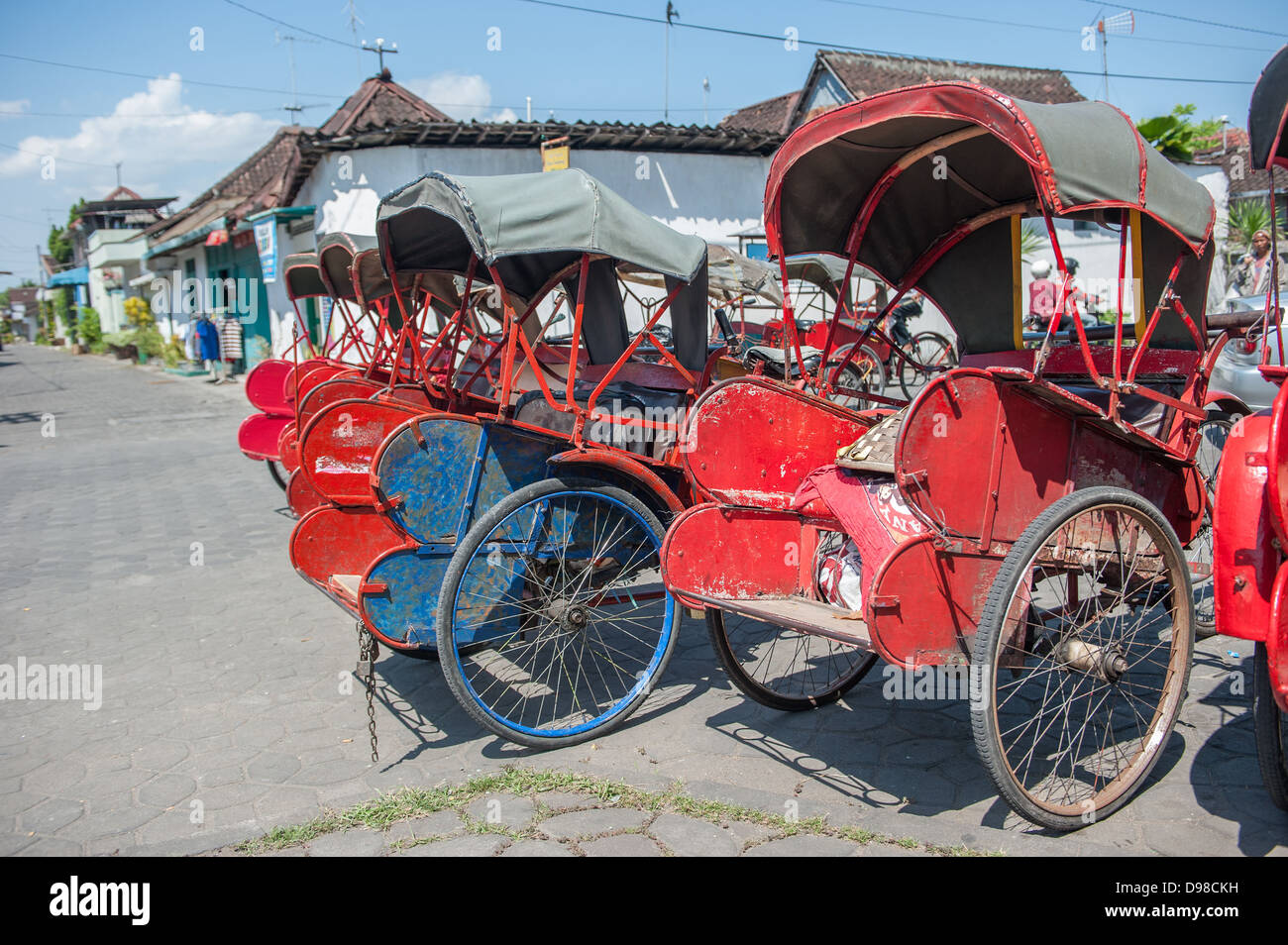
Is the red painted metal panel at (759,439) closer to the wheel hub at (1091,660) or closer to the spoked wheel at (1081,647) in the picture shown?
the spoked wheel at (1081,647)

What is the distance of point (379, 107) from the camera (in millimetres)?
19953

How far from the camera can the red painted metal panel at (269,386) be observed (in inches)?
335

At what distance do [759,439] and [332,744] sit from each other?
2.20 m

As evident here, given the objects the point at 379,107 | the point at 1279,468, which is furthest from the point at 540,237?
the point at 379,107

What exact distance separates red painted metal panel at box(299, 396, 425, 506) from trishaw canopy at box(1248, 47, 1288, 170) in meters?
3.74

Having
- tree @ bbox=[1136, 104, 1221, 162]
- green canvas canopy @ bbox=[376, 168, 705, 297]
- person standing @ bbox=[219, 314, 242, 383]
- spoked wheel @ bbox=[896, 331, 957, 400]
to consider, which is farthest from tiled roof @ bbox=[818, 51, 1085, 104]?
green canvas canopy @ bbox=[376, 168, 705, 297]

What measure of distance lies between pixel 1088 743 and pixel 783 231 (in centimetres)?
246

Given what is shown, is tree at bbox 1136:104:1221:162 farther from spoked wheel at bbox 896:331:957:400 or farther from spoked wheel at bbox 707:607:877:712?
A: spoked wheel at bbox 707:607:877:712

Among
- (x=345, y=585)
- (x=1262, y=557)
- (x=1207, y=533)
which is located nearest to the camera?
(x=1262, y=557)

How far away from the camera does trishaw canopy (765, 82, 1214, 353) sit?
3109 millimetres

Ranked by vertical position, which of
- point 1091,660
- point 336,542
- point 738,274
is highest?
point 738,274

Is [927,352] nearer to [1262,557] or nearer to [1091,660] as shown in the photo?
[1091,660]

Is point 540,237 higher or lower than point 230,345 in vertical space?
higher

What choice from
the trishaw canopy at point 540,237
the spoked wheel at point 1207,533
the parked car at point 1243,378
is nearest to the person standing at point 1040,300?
the parked car at point 1243,378
